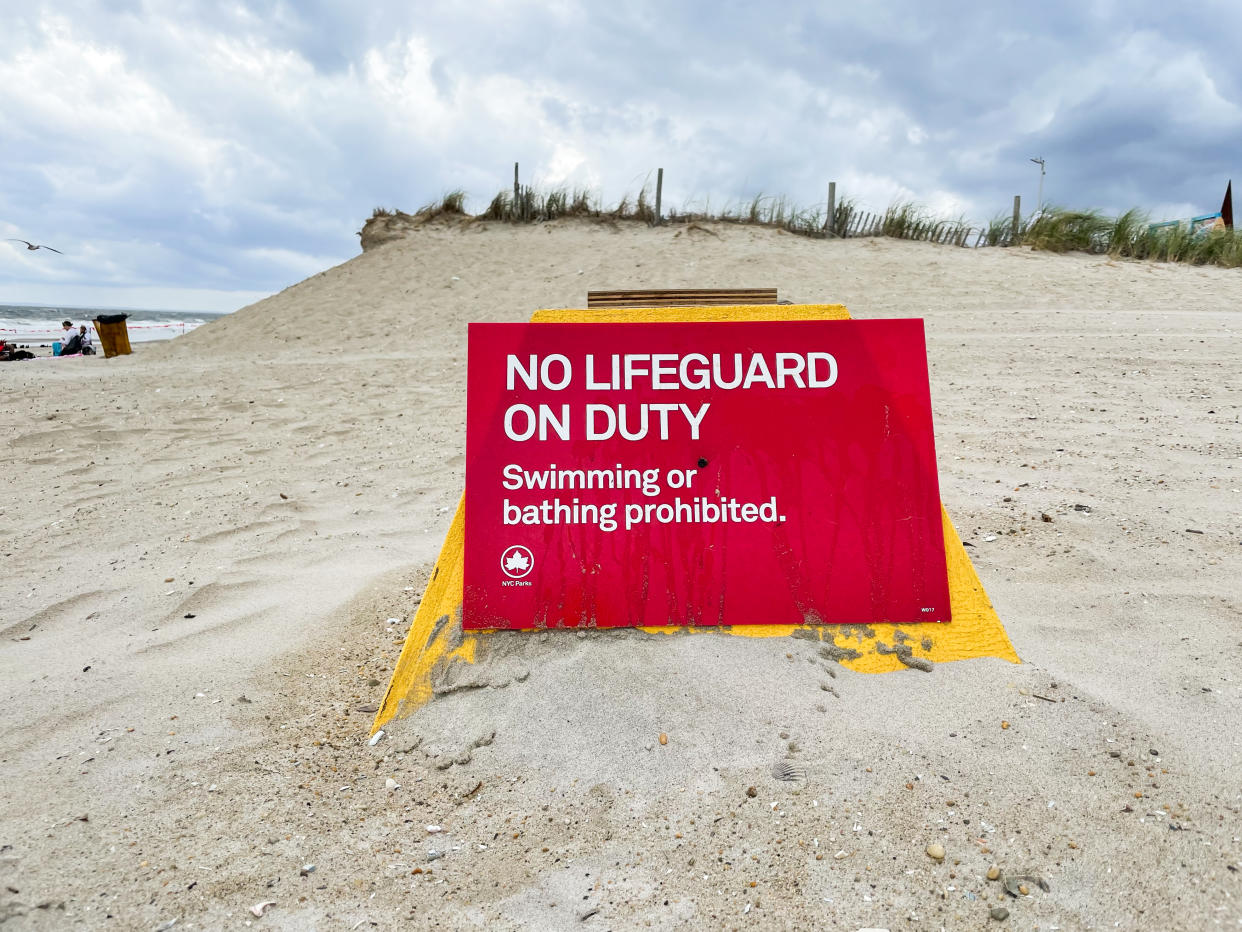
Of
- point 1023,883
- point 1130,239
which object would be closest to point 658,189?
point 1130,239

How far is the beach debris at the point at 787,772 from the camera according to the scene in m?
1.76

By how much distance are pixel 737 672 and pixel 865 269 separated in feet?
39.7

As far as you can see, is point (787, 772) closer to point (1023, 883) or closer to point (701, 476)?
point (1023, 883)

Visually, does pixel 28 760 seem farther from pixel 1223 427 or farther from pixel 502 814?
pixel 1223 427

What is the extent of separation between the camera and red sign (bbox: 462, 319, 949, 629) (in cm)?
225

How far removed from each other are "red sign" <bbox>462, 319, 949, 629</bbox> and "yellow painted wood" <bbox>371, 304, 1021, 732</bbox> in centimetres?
4

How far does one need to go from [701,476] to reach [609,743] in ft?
2.75

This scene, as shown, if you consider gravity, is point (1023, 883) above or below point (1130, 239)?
below

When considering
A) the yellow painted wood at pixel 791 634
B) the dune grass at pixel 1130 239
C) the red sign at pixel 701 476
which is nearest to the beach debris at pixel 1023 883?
the yellow painted wood at pixel 791 634

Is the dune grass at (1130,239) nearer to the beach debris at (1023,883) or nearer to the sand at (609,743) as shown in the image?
the sand at (609,743)

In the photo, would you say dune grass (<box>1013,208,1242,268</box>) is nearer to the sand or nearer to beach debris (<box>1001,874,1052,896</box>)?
the sand

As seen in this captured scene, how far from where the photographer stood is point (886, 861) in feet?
5.06

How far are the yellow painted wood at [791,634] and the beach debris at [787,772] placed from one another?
44 cm

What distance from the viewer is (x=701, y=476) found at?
230cm
